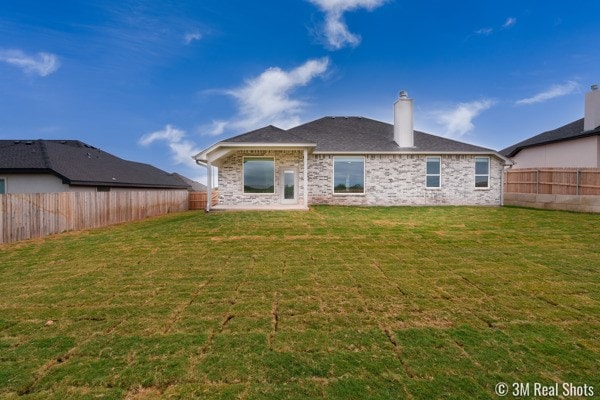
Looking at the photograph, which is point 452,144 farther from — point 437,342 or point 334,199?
point 437,342

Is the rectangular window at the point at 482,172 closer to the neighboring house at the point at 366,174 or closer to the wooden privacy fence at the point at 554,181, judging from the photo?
the neighboring house at the point at 366,174

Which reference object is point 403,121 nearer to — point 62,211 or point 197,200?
point 197,200

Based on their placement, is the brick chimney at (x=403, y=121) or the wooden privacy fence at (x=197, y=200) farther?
the wooden privacy fence at (x=197, y=200)

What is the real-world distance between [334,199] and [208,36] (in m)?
11.0

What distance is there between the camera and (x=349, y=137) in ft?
61.0

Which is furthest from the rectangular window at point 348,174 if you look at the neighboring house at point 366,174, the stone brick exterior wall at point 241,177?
the stone brick exterior wall at point 241,177

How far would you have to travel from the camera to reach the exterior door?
→ 16484mm

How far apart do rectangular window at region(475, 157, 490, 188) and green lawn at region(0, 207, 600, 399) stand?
30.9ft

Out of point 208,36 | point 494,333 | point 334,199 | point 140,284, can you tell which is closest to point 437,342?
point 494,333

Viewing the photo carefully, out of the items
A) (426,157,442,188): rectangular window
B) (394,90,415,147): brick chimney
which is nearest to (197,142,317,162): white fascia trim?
(394,90,415,147): brick chimney

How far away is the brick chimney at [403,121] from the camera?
702 inches

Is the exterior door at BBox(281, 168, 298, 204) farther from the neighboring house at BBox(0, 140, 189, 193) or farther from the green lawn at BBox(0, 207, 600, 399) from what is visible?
the neighboring house at BBox(0, 140, 189, 193)

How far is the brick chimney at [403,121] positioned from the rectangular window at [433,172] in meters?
1.54

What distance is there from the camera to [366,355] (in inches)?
122
